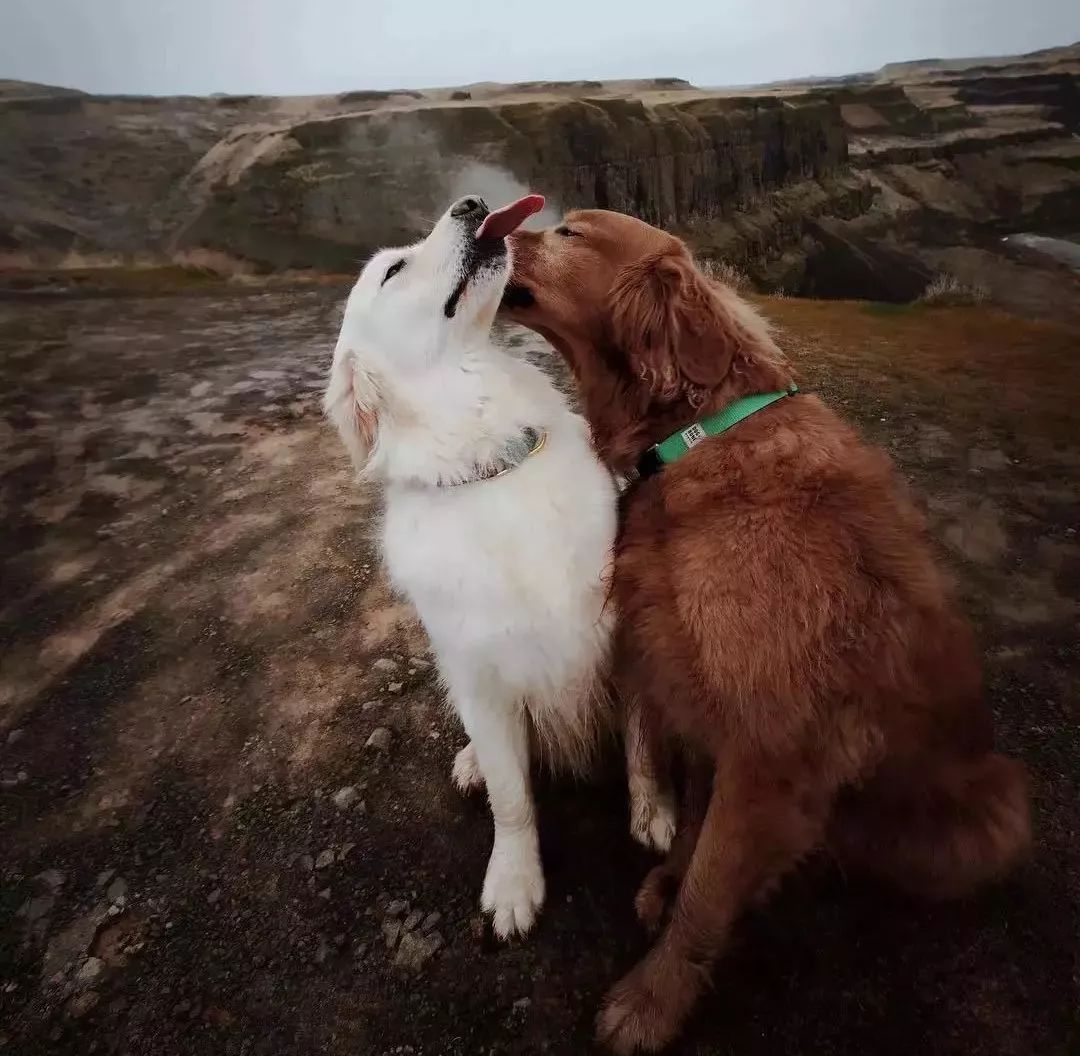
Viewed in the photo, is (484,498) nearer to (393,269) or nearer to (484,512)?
(484,512)

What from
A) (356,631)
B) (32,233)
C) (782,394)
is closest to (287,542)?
(356,631)

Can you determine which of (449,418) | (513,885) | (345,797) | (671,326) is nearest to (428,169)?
(449,418)

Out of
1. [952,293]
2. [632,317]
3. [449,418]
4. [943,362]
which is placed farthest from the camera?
[952,293]

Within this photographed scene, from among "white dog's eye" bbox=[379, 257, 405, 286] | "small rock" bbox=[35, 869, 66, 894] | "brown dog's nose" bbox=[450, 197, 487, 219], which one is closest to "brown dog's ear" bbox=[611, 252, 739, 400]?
"brown dog's nose" bbox=[450, 197, 487, 219]

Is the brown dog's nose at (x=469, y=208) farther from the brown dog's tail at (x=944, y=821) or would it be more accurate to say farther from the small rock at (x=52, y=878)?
the small rock at (x=52, y=878)

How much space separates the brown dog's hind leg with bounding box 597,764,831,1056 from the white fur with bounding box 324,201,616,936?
1.00 feet

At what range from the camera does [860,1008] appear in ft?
4.36

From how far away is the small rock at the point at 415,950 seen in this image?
150 cm

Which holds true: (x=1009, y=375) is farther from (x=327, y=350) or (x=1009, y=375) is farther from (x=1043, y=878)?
(x=327, y=350)

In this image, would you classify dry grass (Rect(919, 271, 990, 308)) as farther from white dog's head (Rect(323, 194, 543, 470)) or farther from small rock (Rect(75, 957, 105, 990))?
small rock (Rect(75, 957, 105, 990))

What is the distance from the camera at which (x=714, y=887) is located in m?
1.23

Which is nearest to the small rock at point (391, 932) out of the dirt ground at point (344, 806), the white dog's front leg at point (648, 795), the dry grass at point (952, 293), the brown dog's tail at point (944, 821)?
the dirt ground at point (344, 806)

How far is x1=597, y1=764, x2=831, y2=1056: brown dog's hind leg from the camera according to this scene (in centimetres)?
118

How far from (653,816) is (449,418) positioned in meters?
1.14
